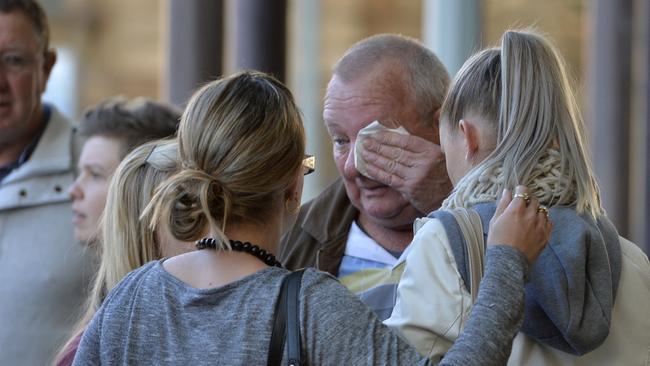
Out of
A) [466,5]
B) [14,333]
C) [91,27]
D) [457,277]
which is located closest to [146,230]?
[457,277]

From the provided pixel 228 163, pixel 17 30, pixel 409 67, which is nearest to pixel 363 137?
pixel 409 67

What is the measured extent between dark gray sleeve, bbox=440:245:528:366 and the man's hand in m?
1.04

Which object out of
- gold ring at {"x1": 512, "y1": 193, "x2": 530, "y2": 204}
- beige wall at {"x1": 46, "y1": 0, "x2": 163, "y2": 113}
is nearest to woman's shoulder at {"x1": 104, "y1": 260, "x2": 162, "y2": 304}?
gold ring at {"x1": 512, "y1": 193, "x2": 530, "y2": 204}

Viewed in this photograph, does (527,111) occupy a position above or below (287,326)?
above

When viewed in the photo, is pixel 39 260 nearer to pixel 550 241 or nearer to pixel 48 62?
pixel 48 62

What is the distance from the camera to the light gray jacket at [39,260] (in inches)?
165

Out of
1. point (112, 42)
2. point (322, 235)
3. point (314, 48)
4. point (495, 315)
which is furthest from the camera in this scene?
point (112, 42)

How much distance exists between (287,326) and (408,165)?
1165mm

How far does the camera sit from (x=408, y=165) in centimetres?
340

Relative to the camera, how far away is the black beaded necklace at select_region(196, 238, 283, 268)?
2.46 metres

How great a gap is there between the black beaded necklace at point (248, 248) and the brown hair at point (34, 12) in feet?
7.86

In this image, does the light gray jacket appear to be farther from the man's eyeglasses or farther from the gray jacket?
the gray jacket

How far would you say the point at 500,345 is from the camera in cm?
229

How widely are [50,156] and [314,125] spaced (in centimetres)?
1133
